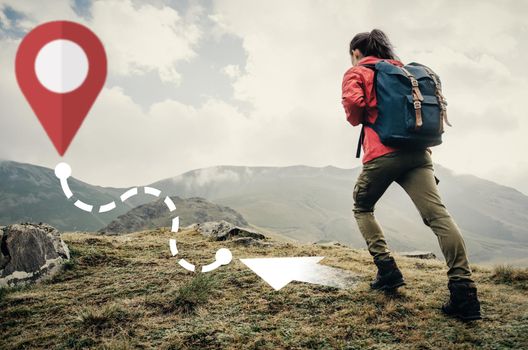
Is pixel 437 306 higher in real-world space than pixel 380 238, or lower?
lower

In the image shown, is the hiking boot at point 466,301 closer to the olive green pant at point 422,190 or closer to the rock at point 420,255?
the olive green pant at point 422,190

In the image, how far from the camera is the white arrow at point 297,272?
21.4ft

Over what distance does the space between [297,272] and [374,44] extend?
4.66m

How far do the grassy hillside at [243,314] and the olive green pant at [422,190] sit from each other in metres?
0.84

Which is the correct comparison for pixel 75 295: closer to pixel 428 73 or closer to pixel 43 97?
pixel 43 97

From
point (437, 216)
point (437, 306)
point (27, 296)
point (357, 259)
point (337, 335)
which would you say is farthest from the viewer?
point (357, 259)

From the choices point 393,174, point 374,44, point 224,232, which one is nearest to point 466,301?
point 393,174

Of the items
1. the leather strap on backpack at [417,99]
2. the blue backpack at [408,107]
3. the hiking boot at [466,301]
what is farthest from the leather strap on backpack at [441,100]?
the hiking boot at [466,301]

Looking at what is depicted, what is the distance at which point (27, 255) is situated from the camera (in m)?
7.42

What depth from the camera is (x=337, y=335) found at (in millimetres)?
4305

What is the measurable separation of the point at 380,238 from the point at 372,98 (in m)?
2.12

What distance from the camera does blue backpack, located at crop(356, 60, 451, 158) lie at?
14.4ft

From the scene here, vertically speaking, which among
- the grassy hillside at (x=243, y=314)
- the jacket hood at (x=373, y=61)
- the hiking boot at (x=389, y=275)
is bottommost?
the grassy hillside at (x=243, y=314)

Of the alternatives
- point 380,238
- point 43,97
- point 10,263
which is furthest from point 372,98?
point 43,97
